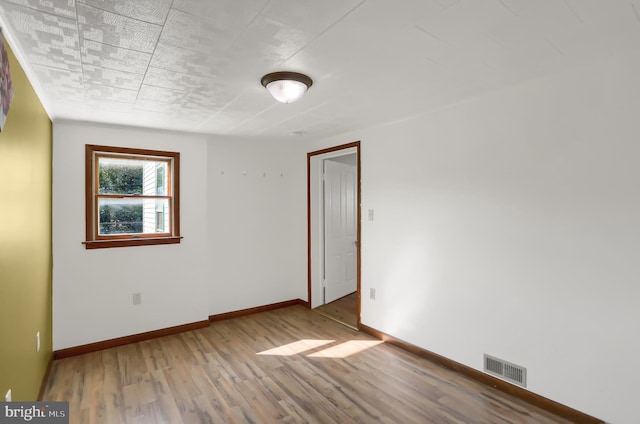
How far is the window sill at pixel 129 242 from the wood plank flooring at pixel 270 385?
42.5 inches

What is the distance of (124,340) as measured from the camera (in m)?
3.52

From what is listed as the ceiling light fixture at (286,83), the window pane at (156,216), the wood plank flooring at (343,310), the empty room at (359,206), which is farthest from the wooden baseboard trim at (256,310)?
the ceiling light fixture at (286,83)

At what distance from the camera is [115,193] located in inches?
140

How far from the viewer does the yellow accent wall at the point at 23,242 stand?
1697 millimetres

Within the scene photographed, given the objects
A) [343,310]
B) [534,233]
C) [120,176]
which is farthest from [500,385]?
[120,176]

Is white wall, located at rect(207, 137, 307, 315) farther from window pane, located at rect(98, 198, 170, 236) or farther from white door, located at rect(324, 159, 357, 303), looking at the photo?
window pane, located at rect(98, 198, 170, 236)

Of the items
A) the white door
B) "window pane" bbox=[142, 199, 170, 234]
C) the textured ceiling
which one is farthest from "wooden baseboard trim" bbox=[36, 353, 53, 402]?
the white door

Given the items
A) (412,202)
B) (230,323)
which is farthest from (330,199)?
(230,323)

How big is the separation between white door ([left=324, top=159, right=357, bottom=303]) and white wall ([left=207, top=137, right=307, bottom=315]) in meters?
0.35

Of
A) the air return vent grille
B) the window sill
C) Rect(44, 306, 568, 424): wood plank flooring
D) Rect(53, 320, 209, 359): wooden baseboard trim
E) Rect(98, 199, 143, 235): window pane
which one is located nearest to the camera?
Rect(44, 306, 568, 424): wood plank flooring

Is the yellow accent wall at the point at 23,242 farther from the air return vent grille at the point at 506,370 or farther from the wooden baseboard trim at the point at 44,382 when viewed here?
the air return vent grille at the point at 506,370

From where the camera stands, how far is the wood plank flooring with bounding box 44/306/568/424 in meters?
2.32

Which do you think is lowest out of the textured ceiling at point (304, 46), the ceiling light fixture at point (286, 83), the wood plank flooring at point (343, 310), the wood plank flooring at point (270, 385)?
the wood plank flooring at point (270, 385)

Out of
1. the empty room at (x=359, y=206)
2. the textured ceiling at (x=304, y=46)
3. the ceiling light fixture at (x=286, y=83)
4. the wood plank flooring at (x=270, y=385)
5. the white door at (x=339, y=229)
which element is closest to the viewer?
the textured ceiling at (x=304, y=46)
